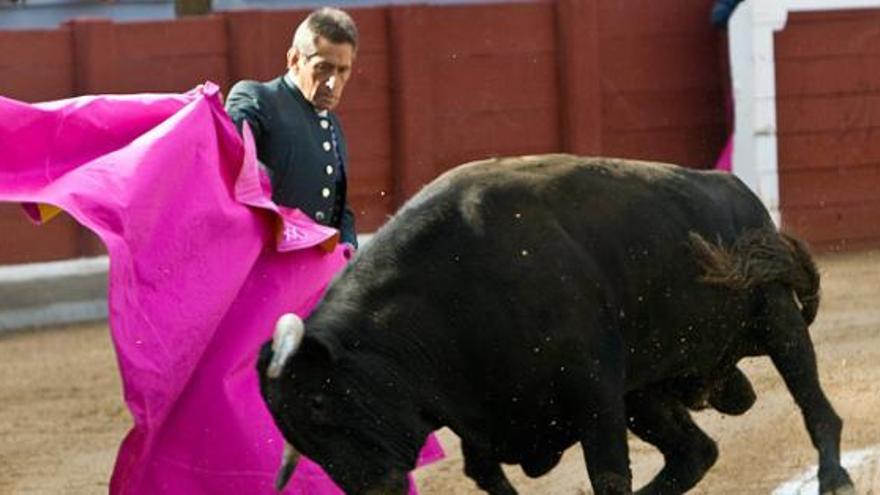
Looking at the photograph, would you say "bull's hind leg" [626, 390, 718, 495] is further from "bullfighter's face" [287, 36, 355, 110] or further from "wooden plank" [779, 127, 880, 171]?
"wooden plank" [779, 127, 880, 171]

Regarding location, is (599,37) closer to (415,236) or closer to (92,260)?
(92,260)

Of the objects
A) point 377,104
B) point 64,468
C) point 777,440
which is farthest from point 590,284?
point 377,104

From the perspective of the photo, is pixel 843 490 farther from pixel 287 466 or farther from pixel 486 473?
pixel 287 466

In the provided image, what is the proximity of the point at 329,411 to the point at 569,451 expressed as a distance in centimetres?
218

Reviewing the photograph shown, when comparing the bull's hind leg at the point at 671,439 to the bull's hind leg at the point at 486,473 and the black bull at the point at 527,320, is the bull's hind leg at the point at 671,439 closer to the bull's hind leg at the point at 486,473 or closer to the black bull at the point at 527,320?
the black bull at the point at 527,320

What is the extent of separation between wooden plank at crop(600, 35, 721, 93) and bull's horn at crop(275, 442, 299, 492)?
6562 mm

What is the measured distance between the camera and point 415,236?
3826mm

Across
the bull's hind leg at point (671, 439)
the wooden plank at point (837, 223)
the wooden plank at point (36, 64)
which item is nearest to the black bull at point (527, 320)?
the bull's hind leg at point (671, 439)

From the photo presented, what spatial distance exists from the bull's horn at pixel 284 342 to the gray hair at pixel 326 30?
0.89 m

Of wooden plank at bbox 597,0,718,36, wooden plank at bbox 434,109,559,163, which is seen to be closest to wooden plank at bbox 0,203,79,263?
wooden plank at bbox 434,109,559,163

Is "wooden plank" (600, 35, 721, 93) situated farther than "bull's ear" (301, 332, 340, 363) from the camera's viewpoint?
Yes

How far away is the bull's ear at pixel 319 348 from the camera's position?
356cm

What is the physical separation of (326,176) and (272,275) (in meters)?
0.29

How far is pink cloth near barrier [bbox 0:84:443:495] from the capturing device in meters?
4.02
